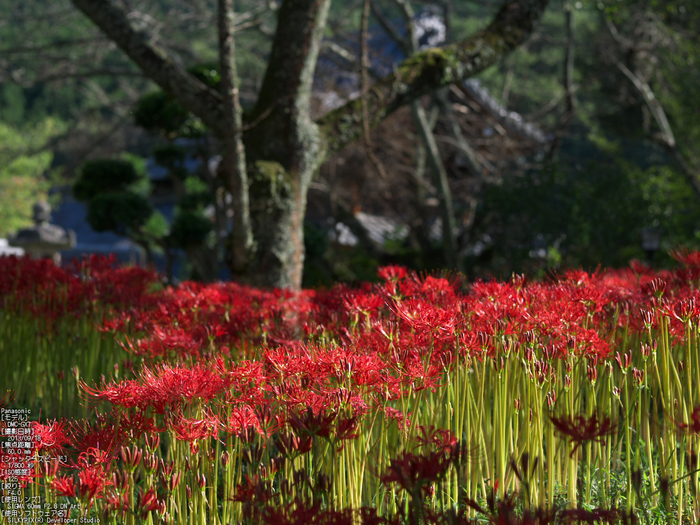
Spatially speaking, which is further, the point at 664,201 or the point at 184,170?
the point at 184,170

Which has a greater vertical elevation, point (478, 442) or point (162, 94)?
point (162, 94)

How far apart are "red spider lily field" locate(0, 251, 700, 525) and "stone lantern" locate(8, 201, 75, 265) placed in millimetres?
10244

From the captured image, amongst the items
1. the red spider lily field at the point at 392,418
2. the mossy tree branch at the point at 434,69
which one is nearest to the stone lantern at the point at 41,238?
the mossy tree branch at the point at 434,69

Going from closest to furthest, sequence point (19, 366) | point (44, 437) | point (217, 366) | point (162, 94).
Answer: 1. point (44, 437)
2. point (217, 366)
3. point (19, 366)
4. point (162, 94)

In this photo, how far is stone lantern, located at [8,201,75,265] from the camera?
12625 mm

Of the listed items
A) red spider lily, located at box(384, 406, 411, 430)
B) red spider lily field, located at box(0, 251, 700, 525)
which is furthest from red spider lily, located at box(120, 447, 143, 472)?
red spider lily, located at box(384, 406, 411, 430)

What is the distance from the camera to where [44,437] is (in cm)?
181

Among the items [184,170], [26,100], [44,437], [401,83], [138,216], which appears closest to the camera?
[44,437]

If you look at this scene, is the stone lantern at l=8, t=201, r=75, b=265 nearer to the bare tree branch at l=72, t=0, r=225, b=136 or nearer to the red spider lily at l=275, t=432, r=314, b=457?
the bare tree branch at l=72, t=0, r=225, b=136

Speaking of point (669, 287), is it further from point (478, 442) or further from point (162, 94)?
point (162, 94)

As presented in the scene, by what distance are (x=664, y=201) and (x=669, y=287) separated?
9.34m

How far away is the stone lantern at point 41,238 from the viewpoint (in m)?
12.6

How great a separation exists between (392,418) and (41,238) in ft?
40.5

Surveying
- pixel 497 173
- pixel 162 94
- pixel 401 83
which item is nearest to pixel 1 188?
pixel 162 94
